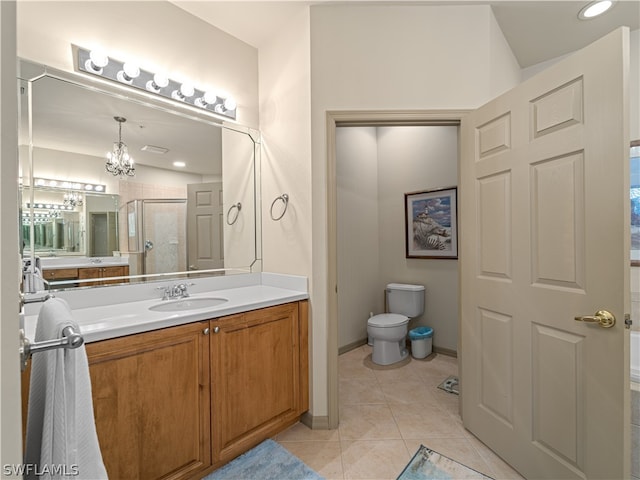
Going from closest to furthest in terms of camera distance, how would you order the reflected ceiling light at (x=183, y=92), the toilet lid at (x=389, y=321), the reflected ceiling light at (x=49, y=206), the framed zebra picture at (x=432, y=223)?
1. the reflected ceiling light at (x=49, y=206)
2. the reflected ceiling light at (x=183, y=92)
3. the toilet lid at (x=389, y=321)
4. the framed zebra picture at (x=432, y=223)

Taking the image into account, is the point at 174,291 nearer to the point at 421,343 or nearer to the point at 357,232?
the point at 357,232

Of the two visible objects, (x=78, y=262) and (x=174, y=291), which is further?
(x=174, y=291)

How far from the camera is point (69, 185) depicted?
158cm

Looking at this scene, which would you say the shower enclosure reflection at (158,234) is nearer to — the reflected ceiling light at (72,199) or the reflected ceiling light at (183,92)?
the reflected ceiling light at (72,199)

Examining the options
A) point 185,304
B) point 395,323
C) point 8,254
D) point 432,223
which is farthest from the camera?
point 432,223

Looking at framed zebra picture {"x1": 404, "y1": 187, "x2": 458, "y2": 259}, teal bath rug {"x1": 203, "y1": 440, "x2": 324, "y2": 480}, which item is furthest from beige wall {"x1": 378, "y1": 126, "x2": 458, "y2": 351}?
teal bath rug {"x1": 203, "y1": 440, "x2": 324, "y2": 480}

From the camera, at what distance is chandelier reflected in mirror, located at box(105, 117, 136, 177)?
5.62 ft

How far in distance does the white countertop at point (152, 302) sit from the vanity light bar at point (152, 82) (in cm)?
119

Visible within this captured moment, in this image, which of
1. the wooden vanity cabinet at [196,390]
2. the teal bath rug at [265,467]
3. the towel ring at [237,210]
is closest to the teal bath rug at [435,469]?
the teal bath rug at [265,467]

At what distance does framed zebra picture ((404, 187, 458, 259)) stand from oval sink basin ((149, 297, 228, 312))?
2.30 meters

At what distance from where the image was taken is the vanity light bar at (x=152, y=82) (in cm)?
160

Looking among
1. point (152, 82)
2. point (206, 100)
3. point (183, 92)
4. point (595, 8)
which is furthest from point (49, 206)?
point (595, 8)

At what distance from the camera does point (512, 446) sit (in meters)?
1.58

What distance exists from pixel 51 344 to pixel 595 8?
3.07 m
